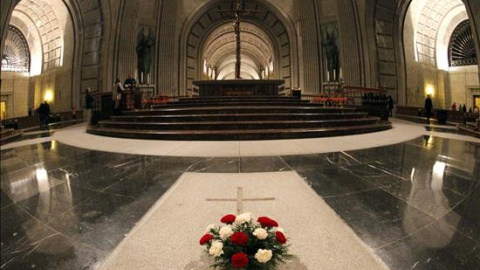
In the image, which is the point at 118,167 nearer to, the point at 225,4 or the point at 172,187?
the point at 172,187

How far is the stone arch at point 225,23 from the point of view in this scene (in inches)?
700

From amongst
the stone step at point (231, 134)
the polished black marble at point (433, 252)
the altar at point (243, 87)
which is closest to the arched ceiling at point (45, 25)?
the altar at point (243, 87)

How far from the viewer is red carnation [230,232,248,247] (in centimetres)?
101

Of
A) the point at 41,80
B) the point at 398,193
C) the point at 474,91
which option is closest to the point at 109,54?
the point at 41,80

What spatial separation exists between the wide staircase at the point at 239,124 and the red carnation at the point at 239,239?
4705 mm

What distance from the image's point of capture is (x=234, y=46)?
30.3 meters

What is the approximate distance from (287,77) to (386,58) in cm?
663

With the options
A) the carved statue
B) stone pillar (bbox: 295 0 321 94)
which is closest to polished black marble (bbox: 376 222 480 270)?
stone pillar (bbox: 295 0 321 94)

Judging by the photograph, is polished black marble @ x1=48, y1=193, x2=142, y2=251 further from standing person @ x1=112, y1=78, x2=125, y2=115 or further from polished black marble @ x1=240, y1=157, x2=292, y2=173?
standing person @ x1=112, y1=78, x2=125, y2=115

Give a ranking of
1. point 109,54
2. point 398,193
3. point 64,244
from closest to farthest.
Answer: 1. point 64,244
2. point 398,193
3. point 109,54

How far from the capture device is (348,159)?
3.56 meters

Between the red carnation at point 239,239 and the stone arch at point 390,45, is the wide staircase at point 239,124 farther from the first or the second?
the stone arch at point 390,45

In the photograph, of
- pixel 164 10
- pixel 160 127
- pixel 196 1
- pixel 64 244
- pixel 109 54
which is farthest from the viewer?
pixel 196 1

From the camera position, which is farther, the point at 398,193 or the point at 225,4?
the point at 225,4
